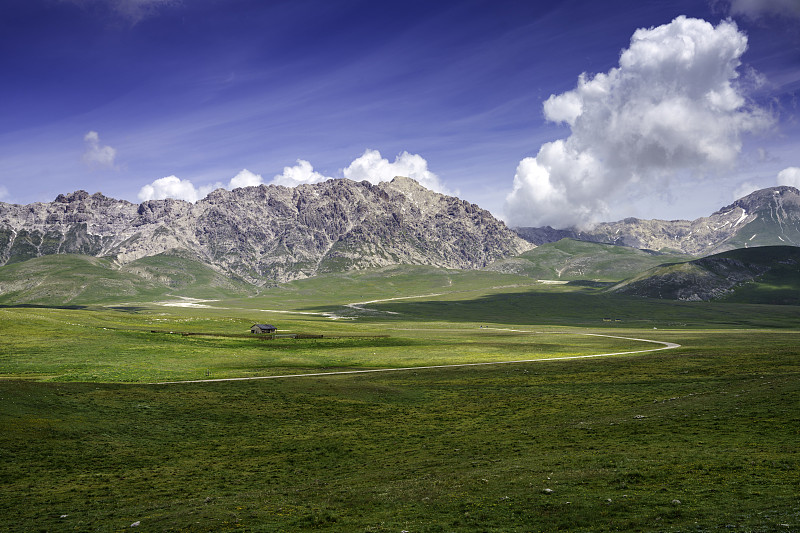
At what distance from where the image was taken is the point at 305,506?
2498cm

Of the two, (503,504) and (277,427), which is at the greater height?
(503,504)

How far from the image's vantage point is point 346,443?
4050cm

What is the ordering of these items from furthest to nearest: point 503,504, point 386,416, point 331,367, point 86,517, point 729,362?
point 331,367, point 729,362, point 386,416, point 86,517, point 503,504

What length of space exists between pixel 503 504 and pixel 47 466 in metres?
31.7

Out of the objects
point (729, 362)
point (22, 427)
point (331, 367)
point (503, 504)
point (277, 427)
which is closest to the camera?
point (503, 504)

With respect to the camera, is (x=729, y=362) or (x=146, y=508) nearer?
(x=146, y=508)

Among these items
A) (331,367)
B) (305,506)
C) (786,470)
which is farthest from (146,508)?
(331,367)

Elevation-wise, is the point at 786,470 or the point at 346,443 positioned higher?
the point at 786,470

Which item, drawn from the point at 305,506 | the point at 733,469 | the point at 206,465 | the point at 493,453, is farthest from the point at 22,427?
the point at 733,469

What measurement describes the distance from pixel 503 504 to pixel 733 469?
42.7ft

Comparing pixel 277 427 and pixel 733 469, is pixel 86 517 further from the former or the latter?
pixel 733 469

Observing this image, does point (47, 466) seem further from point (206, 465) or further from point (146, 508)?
point (146, 508)

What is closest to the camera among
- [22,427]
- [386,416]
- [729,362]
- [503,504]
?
[503,504]

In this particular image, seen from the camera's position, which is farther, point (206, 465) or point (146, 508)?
point (206, 465)
